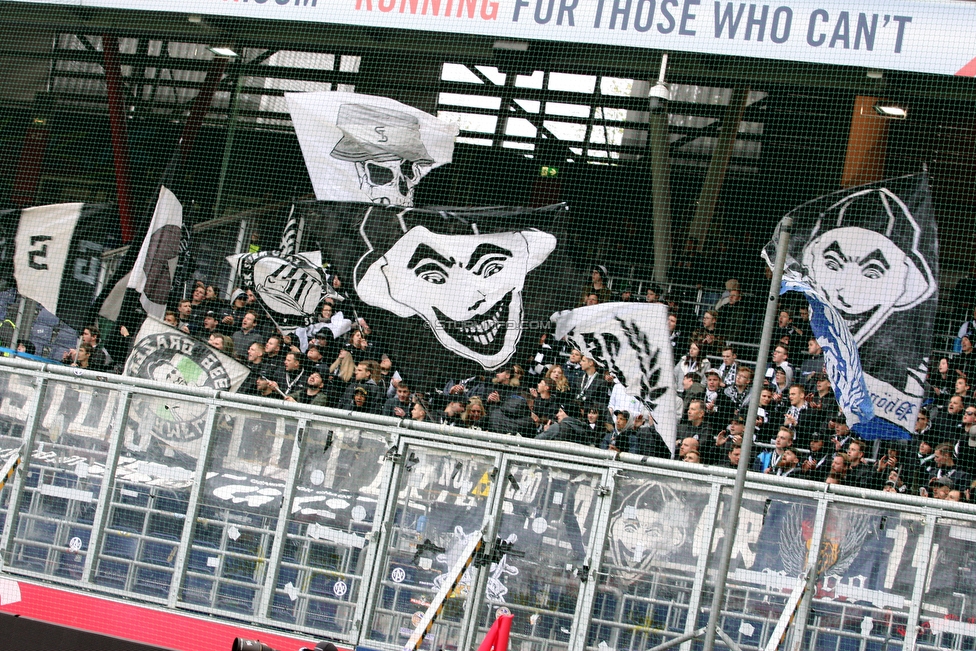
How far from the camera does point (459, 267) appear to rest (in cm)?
998

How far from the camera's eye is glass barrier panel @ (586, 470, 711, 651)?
6.52 meters

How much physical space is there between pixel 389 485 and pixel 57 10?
848cm

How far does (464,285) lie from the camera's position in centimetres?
993

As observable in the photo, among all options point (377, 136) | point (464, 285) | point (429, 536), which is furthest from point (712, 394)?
point (377, 136)

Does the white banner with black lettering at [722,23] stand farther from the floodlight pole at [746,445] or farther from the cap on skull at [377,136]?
the floodlight pole at [746,445]

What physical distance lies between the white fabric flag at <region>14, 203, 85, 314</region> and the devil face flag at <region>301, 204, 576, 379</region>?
320 centimetres

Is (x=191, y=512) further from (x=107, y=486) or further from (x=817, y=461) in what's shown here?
(x=817, y=461)

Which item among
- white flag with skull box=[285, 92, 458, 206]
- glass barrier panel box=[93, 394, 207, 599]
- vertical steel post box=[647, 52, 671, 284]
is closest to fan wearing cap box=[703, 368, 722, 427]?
vertical steel post box=[647, 52, 671, 284]

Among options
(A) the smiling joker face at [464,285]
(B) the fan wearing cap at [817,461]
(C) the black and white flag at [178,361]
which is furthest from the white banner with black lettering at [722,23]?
(C) the black and white flag at [178,361]

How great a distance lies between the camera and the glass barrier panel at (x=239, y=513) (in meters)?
7.20

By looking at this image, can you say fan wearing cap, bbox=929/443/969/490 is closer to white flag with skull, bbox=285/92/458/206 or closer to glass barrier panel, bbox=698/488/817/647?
glass barrier panel, bbox=698/488/817/647

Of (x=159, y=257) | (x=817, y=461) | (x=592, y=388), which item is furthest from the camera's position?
(x=159, y=257)

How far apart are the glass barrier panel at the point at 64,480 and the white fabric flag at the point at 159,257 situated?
307 cm

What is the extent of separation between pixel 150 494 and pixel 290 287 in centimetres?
344
